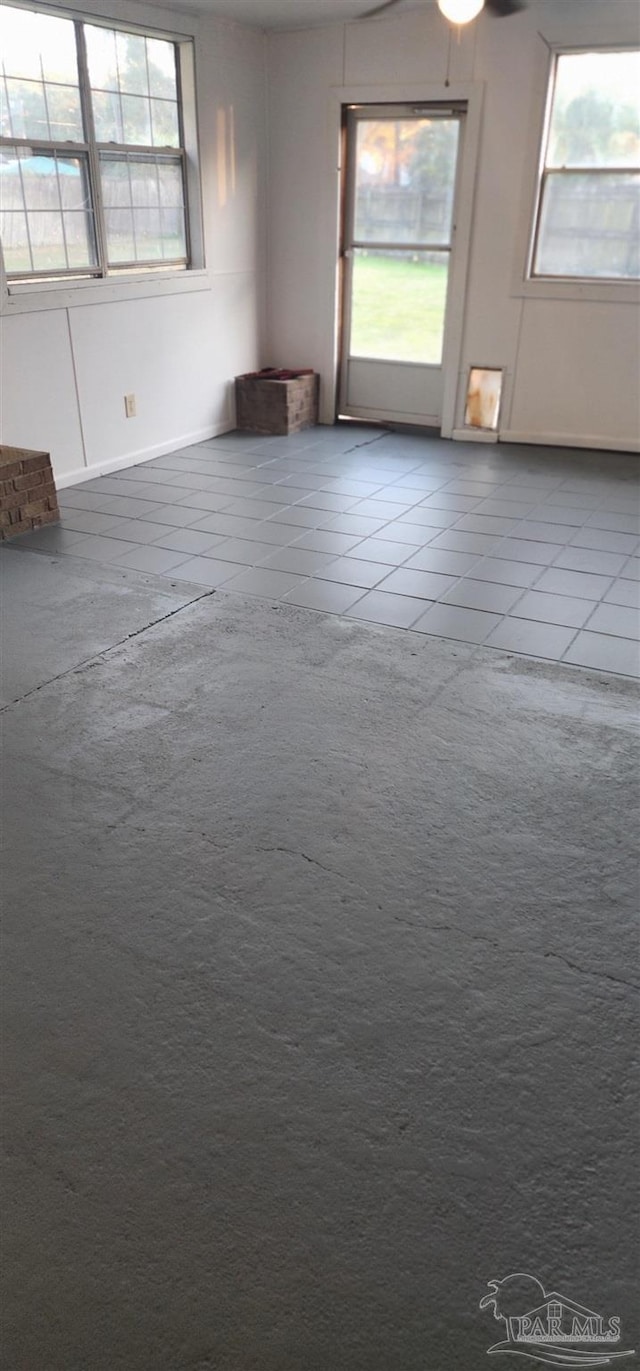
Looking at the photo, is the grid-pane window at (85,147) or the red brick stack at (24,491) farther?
the grid-pane window at (85,147)

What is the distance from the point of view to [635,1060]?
162cm

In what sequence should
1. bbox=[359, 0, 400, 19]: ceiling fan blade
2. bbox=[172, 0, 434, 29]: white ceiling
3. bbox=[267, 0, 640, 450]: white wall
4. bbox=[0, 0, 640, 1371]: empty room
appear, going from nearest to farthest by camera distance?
1. bbox=[0, 0, 640, 1371]: empty room
2. bbox=[172, 0, 434, 29]: white ceiling
3. bbox=[359, 0, 400, 19]: ceiling fan blade
4. bbox=[267, 0, 640, 450]: white wall

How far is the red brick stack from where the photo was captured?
4.08 metres

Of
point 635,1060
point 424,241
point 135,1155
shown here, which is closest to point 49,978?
point 135,1155

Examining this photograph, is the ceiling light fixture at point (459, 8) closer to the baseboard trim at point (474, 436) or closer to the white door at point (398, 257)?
the white door at point (398, 257)

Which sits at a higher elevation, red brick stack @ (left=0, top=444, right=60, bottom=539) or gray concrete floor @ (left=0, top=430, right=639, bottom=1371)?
red brick stack @ (left=0, top=444, right=60, bottom=539)

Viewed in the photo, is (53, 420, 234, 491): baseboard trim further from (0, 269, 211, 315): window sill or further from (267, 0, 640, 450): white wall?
(267, 0, 640, 450): white wall

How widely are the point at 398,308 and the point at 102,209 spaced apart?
82.9 inches

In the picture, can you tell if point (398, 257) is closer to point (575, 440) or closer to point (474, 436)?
point (474, 436)

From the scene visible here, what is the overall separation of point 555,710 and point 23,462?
8.78 ft

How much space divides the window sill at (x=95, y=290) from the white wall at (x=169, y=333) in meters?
0.01

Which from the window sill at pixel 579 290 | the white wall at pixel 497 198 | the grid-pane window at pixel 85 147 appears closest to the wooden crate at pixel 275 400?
the white wall at pixel 497 198

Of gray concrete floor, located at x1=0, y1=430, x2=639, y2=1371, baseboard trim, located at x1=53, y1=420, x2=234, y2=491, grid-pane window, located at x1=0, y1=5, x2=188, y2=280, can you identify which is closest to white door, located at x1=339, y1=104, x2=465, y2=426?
baseboard trim, located at x1=53, y1=420, x2=234, y2=491

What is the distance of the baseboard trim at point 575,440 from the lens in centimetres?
568
